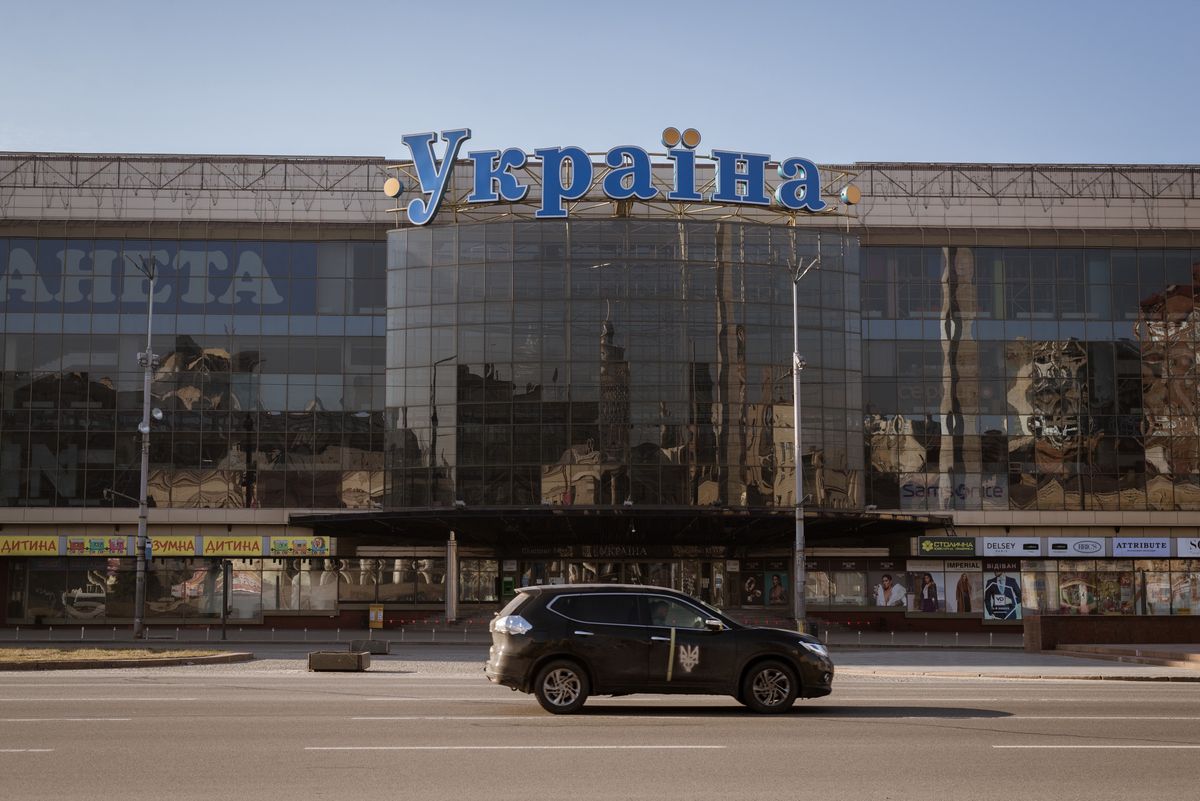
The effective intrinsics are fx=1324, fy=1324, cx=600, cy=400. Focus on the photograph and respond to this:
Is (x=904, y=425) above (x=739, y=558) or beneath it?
above

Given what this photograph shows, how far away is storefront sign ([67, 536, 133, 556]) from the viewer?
6044 cm

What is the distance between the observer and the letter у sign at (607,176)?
182 feet

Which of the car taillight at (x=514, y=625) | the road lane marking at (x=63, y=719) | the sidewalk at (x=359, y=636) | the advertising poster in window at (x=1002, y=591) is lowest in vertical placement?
the sidewalk at (x=359, y=636)

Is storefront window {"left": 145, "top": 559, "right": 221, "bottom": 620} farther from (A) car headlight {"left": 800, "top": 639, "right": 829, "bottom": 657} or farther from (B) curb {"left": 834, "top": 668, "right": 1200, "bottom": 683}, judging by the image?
(A) car headlight {"left": 800, "top": 639, "right": 829, "bottom": 657}

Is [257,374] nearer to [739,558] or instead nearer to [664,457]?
[664,457]

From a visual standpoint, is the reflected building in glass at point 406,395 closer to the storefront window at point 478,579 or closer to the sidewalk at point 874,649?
the storefront window at point 478,579

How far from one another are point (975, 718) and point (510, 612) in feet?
22.3

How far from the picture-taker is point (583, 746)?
15.0m

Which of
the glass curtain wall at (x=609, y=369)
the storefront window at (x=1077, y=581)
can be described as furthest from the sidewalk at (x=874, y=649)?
the glass curtain wall at (x=609, y=369)

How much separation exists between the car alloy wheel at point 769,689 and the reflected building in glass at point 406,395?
38730 mm

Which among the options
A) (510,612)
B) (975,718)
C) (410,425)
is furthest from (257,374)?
(975,718)

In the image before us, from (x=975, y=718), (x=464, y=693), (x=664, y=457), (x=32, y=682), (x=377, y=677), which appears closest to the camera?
(x=975, y=718)

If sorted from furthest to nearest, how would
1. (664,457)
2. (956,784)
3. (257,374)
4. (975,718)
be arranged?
1. (257,374)
2. (664,457)
3. (975,718)
4. (956,784)

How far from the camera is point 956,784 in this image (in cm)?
1252
